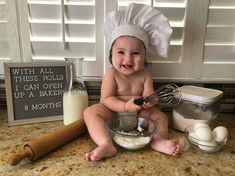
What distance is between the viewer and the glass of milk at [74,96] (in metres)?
0.91

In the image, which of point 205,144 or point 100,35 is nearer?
point 205,144

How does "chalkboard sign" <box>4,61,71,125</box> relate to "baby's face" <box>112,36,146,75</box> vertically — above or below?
below

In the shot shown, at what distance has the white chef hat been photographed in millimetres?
837

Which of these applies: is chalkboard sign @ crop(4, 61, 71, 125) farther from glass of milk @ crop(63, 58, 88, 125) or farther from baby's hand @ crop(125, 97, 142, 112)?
baby's hand @ crop(125, 97, 142, 112)

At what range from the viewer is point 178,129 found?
3.03ft

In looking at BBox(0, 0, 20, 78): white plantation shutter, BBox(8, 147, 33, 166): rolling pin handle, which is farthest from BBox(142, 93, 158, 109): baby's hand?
BBox(0, 0, 20, 78): white plantation shutter

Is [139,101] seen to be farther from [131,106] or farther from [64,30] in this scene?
[64,30]

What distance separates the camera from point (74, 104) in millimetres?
906

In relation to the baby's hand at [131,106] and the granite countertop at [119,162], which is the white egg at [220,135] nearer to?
the granite countertop at [119,162]

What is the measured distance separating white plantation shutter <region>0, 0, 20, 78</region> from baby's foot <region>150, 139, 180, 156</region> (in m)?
0.57

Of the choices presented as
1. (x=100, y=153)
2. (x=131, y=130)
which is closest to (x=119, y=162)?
(x=100, y=153)

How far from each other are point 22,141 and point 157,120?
16.6 inches

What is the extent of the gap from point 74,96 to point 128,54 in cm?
23

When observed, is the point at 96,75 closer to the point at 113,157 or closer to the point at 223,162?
the point at 113,157
